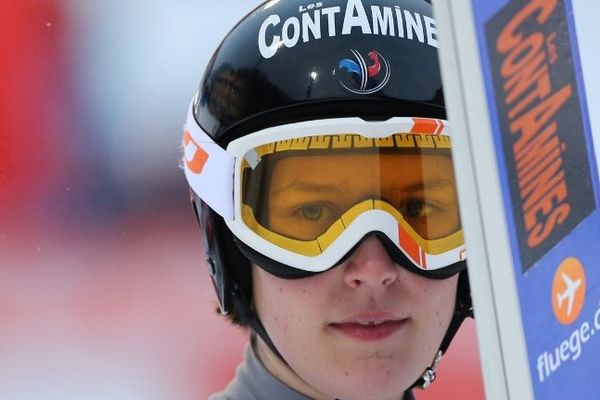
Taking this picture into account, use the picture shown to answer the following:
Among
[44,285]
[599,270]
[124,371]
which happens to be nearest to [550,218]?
[599,270]

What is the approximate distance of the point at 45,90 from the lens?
180 inches

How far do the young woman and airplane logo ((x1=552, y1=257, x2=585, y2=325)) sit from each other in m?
0.59

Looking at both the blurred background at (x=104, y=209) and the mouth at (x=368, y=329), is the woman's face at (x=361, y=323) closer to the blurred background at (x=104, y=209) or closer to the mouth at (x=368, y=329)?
the mouth at (x=368, y=329)

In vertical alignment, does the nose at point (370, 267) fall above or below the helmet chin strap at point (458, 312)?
above

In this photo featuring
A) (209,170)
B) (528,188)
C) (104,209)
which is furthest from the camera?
(104,209)

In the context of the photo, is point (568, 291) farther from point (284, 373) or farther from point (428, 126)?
point (284, 373)

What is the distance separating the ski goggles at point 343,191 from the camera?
2.06 meters

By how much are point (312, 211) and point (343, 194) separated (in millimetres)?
63

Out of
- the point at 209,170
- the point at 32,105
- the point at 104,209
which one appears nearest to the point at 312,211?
the point at 209,170

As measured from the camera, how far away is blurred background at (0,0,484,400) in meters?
4.11

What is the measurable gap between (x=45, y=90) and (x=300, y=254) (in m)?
2.72

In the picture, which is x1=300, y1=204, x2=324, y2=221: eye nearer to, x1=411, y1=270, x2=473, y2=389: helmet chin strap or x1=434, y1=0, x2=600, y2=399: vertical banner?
x1=411, y1=270, x2=473, y2=389: helmet chin strap

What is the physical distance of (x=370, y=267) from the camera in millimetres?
2053

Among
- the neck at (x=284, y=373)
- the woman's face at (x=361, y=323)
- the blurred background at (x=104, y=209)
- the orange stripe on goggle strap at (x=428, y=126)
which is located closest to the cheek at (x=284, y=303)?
the woman's face at (x=361, y=323)
